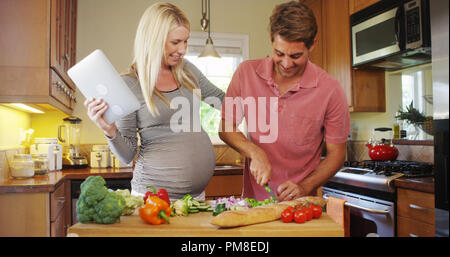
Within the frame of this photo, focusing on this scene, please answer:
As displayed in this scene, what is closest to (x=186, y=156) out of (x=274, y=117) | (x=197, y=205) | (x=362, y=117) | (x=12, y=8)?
(x=197, y=205)

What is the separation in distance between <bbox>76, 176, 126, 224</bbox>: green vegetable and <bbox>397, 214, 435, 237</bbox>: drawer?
185cm

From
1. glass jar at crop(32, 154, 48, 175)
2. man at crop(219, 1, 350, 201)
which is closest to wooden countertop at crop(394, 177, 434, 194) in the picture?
man at crop(219, 1, 350, 201)

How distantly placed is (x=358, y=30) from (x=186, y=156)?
230 centimetres

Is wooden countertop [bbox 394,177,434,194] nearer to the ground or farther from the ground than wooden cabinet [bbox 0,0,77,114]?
nearer to the ground

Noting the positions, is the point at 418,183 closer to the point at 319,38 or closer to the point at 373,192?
the point at 373,192

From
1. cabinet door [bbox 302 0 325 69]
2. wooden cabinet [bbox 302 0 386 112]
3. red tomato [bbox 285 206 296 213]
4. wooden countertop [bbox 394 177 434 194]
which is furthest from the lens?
cabinet door [bbox 302 0 325 69]

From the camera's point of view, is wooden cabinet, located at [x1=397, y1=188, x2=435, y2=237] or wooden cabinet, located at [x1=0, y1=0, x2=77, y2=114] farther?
wooden cabinet, located at [x1=0, y1=0, x2=77, y2=114]

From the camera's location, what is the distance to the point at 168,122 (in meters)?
1.67

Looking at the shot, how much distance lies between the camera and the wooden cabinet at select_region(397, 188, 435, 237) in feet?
7.46

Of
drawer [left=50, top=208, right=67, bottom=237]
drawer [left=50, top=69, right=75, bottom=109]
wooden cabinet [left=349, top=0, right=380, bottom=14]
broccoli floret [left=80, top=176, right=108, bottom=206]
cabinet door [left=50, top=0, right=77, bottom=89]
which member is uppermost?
wooden cabinet [left=349, top=0, right=380, bottom=14]

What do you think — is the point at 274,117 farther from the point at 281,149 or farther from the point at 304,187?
the point at 304,187

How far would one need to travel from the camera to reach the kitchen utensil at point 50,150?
3.24 meters

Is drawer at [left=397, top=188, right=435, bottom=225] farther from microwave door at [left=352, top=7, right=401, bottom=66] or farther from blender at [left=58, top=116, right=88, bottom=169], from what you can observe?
blender at [left=58, top=116, right=88, bottom=169]

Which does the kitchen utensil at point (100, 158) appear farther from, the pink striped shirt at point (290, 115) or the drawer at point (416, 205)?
the drawer at point (416, 205)
